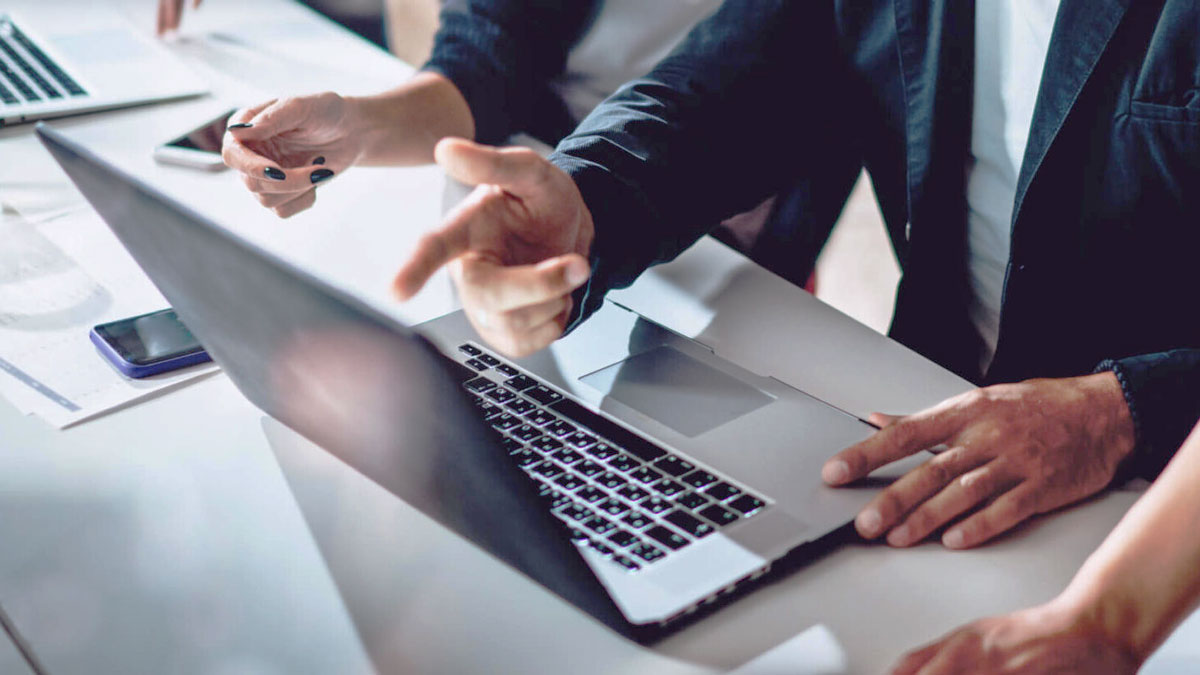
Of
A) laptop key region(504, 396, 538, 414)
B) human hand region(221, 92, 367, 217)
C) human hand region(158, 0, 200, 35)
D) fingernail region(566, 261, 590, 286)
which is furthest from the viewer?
human hand region(158, 0, 200, 35)

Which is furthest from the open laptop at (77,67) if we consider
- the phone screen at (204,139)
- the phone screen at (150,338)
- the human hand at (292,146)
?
the phone screen at (150,338)

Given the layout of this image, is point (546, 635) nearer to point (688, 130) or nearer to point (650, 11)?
point (688, 130)

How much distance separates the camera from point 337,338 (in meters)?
0.48

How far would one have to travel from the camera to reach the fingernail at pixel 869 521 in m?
0.61

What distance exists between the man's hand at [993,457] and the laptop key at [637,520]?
0.13 m

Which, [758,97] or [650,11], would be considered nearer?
[758,97]

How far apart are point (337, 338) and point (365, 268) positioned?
1.47 feet

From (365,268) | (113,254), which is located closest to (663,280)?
(365,268)

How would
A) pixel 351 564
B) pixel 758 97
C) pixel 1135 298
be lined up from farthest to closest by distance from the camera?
1. pixel 758 97
2. pixel 1135 298
3. pixel 351 564

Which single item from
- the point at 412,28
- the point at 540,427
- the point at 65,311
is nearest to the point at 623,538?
the point at 540,427

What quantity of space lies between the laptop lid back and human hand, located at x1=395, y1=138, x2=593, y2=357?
0.07 m

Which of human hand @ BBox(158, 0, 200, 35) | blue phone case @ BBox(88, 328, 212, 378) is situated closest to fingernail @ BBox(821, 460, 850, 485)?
blue phone case @ BBox(88, 328, 212, 378)

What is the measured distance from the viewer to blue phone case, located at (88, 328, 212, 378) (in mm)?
745

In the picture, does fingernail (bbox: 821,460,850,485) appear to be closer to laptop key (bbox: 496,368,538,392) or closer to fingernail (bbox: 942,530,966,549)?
fingernail (bbox: 942,530,966,549)
